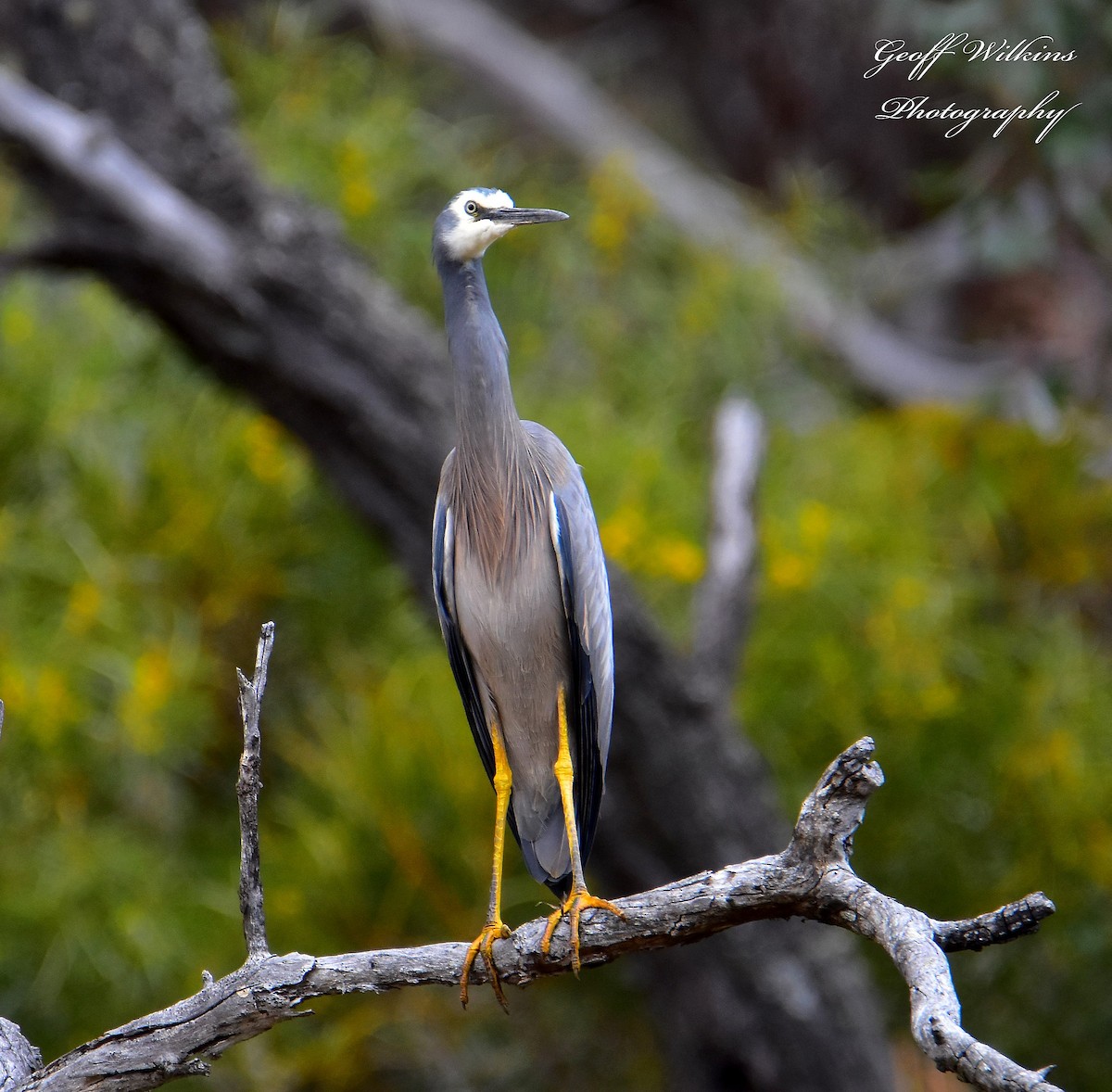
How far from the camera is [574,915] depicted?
1896mm

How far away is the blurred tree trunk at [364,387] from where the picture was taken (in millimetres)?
3635

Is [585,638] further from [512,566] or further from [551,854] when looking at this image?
[551,854]

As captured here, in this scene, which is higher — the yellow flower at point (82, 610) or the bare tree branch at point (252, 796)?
the yellow flower at point (82, 610)

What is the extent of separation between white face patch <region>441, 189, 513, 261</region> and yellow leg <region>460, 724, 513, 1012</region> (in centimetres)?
85

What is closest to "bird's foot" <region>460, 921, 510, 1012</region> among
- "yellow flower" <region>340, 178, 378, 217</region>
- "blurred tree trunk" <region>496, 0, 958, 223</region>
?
"yellow flower" <region>340, 178, 378, 217</region>

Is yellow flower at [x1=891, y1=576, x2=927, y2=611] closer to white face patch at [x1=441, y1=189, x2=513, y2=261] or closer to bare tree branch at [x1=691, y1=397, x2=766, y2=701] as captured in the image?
bare tree branch at [x1=691, y1=397, x2=766, y2=701]

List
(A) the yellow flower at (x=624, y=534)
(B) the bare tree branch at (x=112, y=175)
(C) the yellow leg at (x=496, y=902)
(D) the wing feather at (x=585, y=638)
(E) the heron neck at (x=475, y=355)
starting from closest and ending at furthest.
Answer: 1. (E) the heron neck at (x=475, y=355)
2. (C) the yellow leg at (x=496, y=902)
3. (D) the wing feather at (x=585, y=638)
4. (B) the bare tree branch at (x=112, y=175)
5. (A) the yellow flower at (x=624, y=534)

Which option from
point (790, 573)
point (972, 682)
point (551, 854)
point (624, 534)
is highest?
point (624, 534)

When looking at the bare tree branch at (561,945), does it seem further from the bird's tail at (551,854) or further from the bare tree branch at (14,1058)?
the bird's tail at (551,854)

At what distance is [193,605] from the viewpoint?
505 cm

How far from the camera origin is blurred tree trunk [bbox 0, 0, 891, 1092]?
11.9 ft

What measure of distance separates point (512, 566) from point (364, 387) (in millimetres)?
1801

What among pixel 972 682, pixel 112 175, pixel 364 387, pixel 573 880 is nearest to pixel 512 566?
pixel 573 880

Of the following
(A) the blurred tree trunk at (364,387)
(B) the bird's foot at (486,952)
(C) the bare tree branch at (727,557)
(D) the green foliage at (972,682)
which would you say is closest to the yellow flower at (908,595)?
(D) the green foliage at (972,682)
